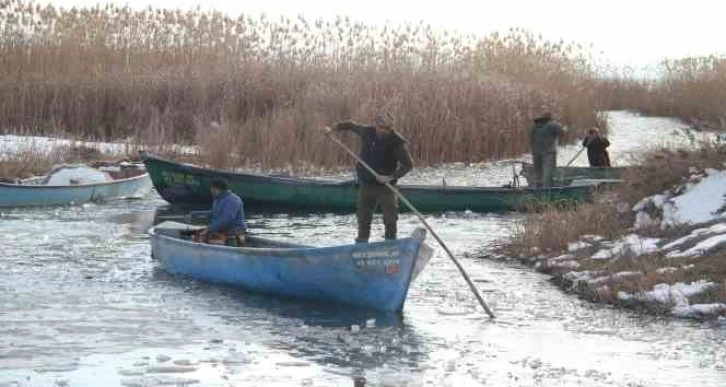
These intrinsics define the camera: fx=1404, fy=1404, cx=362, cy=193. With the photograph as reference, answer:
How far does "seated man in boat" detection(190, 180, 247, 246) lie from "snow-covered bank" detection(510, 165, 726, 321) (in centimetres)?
351

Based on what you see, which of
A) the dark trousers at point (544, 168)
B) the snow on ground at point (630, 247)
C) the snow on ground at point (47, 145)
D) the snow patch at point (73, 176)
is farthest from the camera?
the snow on ground at point (47, 145)

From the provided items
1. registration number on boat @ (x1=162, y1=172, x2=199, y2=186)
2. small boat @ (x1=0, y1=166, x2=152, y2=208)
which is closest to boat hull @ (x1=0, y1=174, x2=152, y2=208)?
small boat @ (x1=0, y1=166, x2=152, y2=208)

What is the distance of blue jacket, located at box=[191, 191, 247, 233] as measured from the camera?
50.1 ft

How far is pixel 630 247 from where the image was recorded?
603 inches

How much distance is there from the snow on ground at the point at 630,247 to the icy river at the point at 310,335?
2.56 feet

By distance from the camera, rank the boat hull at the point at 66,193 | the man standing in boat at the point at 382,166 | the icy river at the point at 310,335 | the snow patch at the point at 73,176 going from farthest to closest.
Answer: the snow patch at the point at 73,176 → the boat hull at the point at 66,193 → the man standing in boat at the point at 382,166 → the icy river at the point at 310,335

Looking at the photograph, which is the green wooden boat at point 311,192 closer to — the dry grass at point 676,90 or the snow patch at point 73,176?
the snow patch at point 73,176

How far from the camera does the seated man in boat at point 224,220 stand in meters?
15.2

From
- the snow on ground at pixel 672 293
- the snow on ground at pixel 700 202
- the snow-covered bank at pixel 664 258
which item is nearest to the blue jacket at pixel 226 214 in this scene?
the snow-covered bank at pixel 664 258

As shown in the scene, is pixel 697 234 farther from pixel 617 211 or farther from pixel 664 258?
pixel 617 211

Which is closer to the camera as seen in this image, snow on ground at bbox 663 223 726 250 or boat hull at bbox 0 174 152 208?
snow on ground at bbox 663 223 726 250

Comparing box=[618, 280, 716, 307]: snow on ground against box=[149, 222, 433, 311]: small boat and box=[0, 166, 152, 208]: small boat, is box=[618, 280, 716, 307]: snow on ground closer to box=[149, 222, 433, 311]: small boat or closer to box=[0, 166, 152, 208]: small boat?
box=[149, 222, 433, 311]: small boat

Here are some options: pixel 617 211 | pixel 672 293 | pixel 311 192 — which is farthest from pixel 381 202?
pixel 311 192

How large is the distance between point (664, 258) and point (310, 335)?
171 inches
